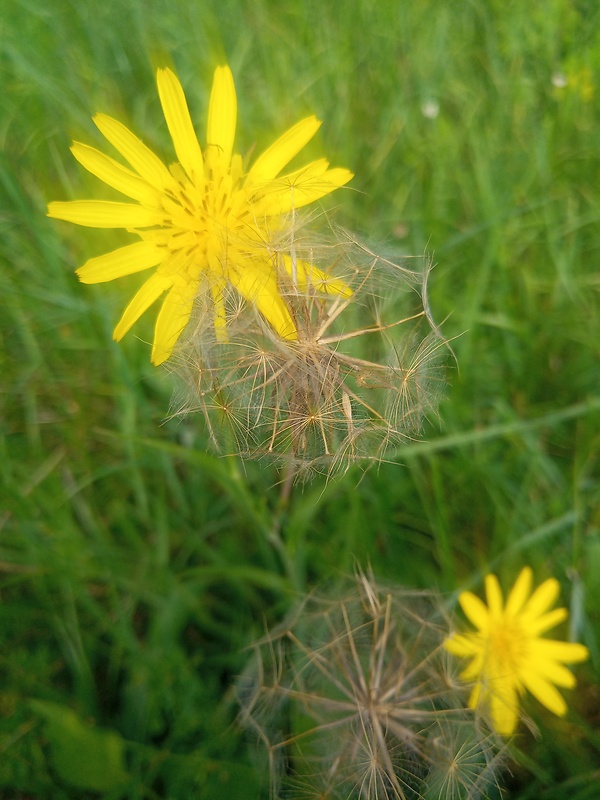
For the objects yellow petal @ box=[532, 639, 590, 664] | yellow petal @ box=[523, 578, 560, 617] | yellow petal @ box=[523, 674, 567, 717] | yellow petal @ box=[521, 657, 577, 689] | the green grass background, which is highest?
the green grass background

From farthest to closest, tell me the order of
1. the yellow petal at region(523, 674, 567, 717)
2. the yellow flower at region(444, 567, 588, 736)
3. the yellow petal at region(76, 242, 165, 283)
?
Answer: 1. the yellow petal at region(523, 674, 567, 717)
2. the yellow flower at region(444, 567, 588, 736)
3. the yellow petal at region(76, 242, 165, 283)

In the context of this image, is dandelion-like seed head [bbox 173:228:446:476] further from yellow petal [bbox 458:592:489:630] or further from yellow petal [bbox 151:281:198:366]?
yellow petal [bbox 458:592:489:630]

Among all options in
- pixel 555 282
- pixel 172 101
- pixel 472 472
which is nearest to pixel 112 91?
pixel 172 101

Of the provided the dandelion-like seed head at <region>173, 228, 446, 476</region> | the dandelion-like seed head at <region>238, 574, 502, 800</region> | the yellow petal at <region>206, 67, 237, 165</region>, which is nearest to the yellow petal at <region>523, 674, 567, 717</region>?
the dandelion-like seed head at <region>238, 574, 502, 800</region>

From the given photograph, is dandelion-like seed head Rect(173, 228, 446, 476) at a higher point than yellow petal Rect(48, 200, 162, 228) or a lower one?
lower

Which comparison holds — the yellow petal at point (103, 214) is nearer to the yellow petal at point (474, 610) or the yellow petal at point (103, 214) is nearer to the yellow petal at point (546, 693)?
the yellow petal at point (474, 610)

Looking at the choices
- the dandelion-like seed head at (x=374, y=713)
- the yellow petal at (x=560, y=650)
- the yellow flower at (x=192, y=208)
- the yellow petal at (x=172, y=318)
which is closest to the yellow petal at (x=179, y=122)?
the yellow flower at (x=192, y=208)

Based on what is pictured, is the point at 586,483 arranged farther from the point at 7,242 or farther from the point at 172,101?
the point at 7,242
